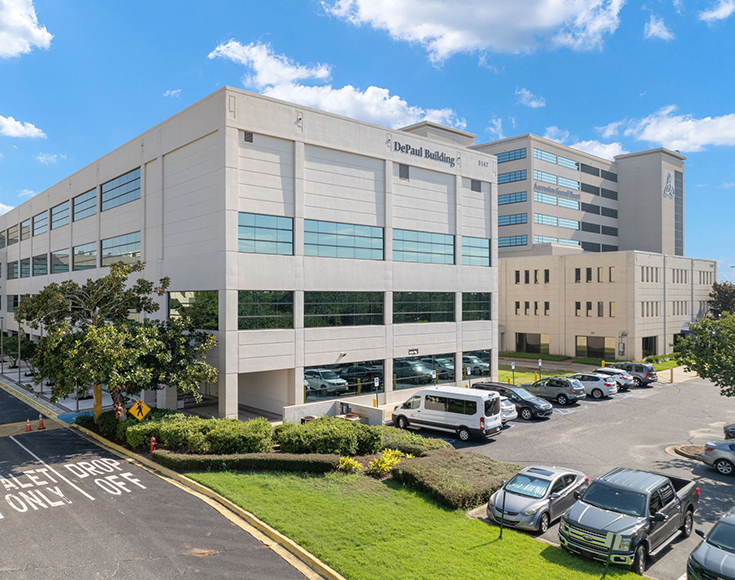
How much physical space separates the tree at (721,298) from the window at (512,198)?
2569 cm

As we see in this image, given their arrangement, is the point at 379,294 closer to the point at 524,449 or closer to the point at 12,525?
the point at 524,449

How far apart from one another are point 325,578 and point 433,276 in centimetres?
2485

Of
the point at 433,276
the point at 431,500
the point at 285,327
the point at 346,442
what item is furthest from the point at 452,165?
the point at 431,500

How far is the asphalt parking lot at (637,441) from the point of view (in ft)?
52.2

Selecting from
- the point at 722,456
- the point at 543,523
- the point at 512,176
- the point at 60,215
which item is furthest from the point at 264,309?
the point at 512,176

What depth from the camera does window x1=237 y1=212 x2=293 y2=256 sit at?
26323 mm

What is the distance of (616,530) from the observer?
12.1 metres

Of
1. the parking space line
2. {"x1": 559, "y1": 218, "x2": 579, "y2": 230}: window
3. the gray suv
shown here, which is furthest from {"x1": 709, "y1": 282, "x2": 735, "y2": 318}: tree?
the parking space line

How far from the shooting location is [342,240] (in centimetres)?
2997

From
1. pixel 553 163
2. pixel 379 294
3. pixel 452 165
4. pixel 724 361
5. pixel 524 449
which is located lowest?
pixel 524 449

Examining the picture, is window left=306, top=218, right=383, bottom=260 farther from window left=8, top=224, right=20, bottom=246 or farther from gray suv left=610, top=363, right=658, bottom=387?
window left=8, top=224, right=20, bottom=246

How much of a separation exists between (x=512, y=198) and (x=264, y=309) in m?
47.1

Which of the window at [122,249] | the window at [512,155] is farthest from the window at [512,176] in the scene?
the window at [122,249]

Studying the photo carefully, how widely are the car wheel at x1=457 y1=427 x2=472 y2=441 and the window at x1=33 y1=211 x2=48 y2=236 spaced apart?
44274mm
